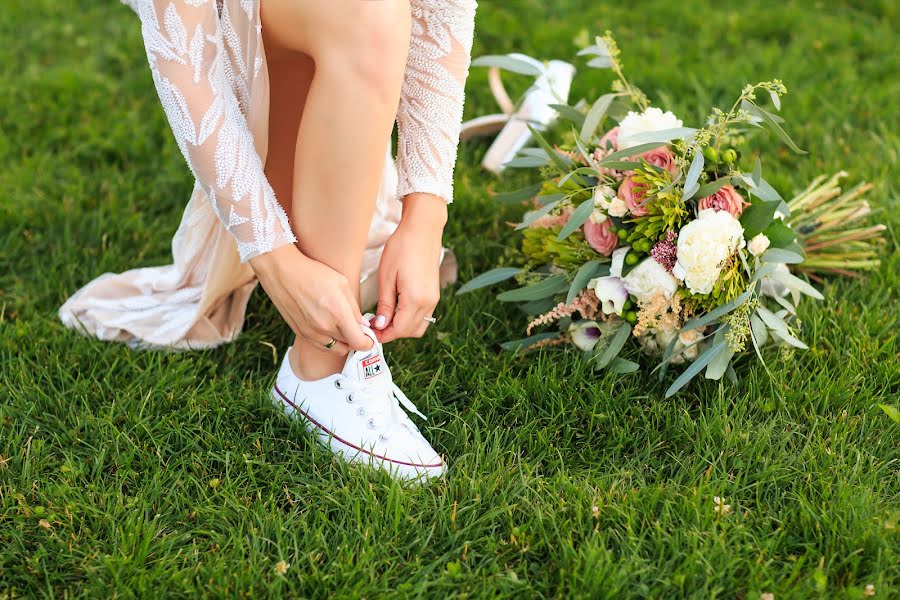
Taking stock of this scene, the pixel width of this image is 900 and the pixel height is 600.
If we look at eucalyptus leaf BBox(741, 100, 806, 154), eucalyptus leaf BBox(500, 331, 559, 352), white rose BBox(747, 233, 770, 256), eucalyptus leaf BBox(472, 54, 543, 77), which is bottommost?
eucalyptus leaf BBox(500, 331, 559, 352)

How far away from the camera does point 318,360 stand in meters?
1.55

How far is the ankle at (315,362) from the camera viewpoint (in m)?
1.55

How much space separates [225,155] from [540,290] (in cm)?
67

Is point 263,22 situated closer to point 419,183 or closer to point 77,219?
point 419,183

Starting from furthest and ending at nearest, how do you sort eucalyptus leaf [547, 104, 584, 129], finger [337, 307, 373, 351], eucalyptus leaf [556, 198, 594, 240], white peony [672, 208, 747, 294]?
eucalyptus leaf [547, 104, 584, 129] → eucalyptus leaf [556, 198, 594, 240] → white peony [672, 208, 747, 294] → finger [337, 307, 373, 351]

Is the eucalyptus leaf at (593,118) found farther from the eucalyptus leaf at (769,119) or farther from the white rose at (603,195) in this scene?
the eucalyptus leaf at (769,119)

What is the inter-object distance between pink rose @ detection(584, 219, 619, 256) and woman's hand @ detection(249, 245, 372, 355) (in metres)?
0.50

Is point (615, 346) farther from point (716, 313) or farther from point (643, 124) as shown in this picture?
point (643, 124)

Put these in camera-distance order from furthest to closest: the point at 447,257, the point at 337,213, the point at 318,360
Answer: the point at 447,257 → the point at 318,360 → the point at 337,213

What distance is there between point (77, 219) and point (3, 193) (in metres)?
0.22

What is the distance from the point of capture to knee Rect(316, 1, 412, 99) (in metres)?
1.32

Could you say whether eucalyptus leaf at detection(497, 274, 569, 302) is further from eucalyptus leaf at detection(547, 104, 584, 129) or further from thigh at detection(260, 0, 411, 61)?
thigh at detection(260, 0, 411, 61)

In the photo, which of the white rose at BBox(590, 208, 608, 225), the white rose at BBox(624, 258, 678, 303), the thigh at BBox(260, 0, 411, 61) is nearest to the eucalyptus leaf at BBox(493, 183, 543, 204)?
the white rose at BBox(590, 208, 608, 225)

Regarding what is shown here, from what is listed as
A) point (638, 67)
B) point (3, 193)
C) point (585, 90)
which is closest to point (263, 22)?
point (3, 193)
